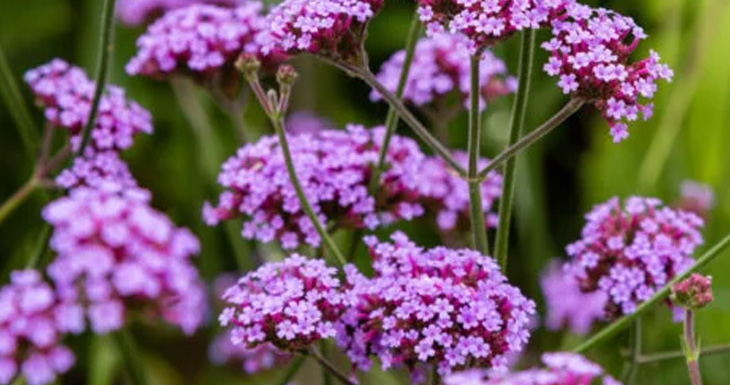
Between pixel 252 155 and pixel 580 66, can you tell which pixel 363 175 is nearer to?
pixel 252 155

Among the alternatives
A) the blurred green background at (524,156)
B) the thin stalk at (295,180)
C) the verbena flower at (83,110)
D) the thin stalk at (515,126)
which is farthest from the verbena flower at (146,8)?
the thin stalk at (515,126)

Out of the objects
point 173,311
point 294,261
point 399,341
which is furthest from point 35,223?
point 173,311

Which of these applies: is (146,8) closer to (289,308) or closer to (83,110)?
(83,110)

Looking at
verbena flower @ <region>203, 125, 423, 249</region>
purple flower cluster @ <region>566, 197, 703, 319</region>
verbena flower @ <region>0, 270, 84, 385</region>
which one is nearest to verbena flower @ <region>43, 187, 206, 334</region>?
verbena flower @ <region>0, 270, 84, 385</region>

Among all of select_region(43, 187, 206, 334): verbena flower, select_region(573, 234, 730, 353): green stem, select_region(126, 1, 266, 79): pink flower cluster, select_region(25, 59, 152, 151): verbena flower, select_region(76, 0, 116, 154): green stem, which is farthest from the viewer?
select_region(126, 1, 266, 79): pink flower cluster

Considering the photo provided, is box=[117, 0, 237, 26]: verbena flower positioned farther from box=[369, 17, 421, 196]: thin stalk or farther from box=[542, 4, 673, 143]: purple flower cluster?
box=[542, 4, 673, 143]: purple flower cluster

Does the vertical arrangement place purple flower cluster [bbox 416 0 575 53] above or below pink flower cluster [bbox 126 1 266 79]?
above
